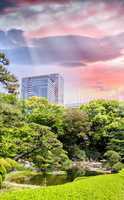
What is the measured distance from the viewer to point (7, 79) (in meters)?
9.48

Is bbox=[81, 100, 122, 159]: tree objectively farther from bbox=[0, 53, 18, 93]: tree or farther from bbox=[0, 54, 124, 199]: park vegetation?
bbox=[0, 53, 18, 93]: tree

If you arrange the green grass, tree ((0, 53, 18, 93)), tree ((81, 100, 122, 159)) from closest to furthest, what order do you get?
the green grass
tree ((0, 53, 18, 93))
tree ((81, 100, 122, 159))

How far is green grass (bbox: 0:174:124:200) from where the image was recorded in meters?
5.02

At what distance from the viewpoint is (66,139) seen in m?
24.8

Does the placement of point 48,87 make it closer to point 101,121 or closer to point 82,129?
point 101,121

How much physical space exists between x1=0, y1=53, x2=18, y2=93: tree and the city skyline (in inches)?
80.9

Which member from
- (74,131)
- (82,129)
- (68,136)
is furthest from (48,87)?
(82,129)

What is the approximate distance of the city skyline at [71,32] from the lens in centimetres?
1233

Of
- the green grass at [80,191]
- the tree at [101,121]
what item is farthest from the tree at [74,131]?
the green grass at [80,191]

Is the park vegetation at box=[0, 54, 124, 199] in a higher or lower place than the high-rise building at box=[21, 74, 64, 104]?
lower

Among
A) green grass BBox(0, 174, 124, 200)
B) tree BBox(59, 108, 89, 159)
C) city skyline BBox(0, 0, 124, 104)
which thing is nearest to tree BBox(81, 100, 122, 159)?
tree BBox(59, 108, 89, 159)

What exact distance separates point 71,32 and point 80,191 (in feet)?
34.1

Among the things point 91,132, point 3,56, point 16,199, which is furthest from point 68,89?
point 16,199

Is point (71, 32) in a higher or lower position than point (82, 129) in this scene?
higher
